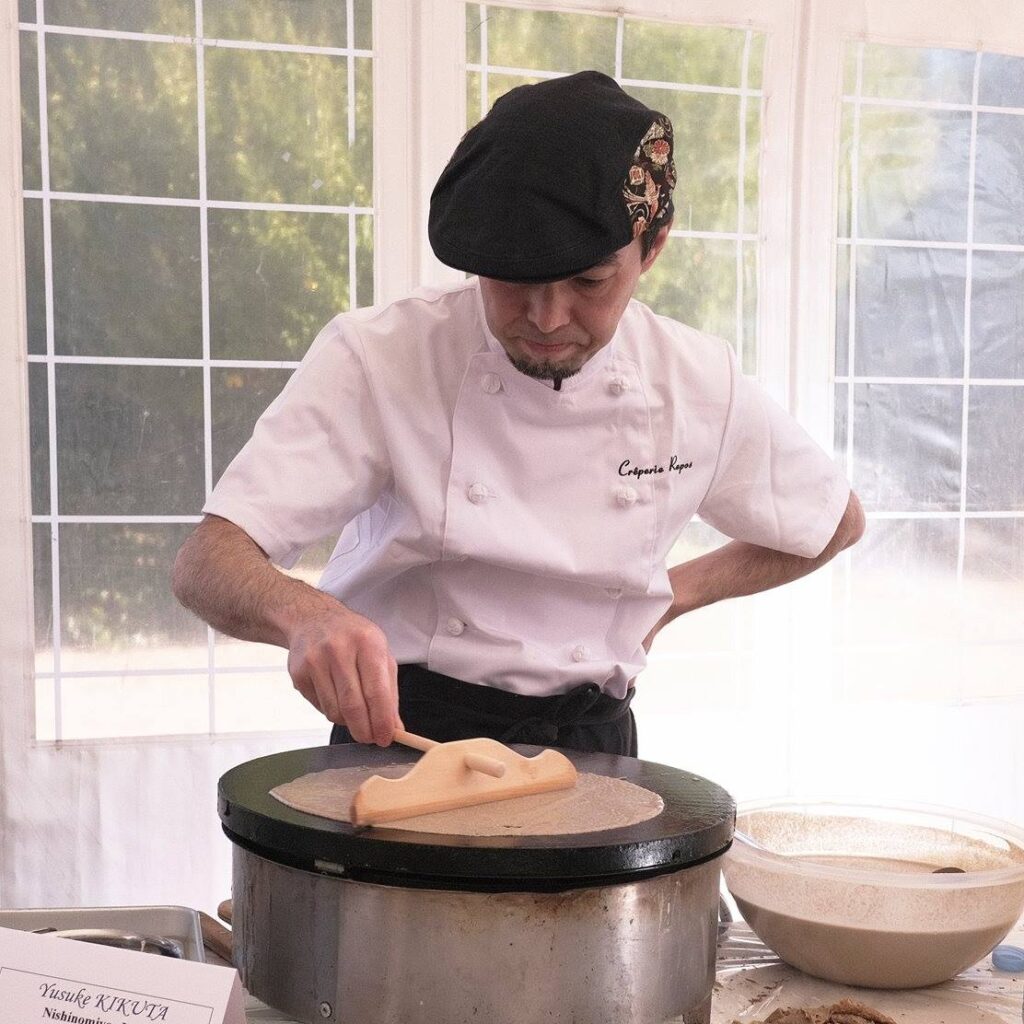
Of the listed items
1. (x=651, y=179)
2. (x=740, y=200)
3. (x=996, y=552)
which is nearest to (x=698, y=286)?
(x=740, y=200)

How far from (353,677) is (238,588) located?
29 cm

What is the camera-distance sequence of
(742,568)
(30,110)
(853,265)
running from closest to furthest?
(742,568)
(30,110)
(853,265)

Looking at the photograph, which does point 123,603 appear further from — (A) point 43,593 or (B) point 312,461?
(B) point 312,461

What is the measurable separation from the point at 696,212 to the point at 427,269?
77 cm

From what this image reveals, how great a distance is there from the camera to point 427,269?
3.26 m

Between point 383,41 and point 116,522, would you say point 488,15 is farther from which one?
point 116,522

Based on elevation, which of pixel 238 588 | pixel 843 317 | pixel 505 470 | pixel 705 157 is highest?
pixel 705 157

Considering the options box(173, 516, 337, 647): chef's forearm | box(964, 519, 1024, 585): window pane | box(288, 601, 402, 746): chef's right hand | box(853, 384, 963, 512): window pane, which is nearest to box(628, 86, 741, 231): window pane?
box(853, 384, 963, 512): window pane

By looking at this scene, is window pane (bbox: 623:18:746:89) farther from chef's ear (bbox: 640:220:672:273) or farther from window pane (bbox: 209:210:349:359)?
chef's ear (bbox: 640:220:672:273)

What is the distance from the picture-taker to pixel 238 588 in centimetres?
138

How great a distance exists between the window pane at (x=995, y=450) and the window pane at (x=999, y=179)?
449 mm

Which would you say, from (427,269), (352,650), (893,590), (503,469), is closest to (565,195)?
(503,469)

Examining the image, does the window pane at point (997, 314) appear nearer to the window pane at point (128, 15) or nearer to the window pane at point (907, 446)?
the window pane at point (907, 446)

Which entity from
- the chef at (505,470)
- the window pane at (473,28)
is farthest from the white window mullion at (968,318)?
the chef at (505,470)
